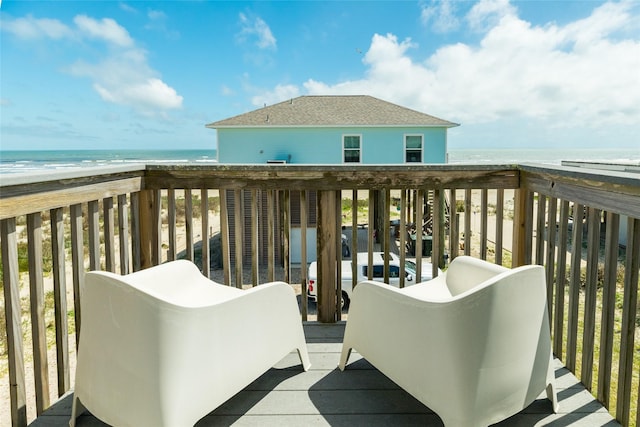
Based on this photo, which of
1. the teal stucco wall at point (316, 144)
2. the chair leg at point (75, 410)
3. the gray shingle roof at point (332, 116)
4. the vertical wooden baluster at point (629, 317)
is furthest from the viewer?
the teal stucco wall at point (316, 144)

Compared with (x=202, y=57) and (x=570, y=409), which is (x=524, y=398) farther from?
(x=202, y=57)

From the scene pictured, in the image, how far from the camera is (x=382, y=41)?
47.1 metres

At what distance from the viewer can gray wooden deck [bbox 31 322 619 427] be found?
5.54 feet

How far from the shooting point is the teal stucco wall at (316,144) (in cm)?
1479

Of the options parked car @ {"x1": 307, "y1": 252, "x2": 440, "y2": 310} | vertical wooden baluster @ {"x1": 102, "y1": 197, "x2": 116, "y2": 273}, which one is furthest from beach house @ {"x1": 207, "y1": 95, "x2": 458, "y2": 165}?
vertical wooden baluster @ {"x1": 102, "y1": 197, "x2": 116, "y2": 273}

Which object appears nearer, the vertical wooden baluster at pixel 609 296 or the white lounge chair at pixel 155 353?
the white lounge chair at pixel 155 353

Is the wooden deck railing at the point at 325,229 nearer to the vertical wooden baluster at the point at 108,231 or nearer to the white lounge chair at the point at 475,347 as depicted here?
the vertical wooden baluster at the point at 108,231

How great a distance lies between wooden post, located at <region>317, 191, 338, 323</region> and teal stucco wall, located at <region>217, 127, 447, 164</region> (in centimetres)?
1227

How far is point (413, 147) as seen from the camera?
14.9 m

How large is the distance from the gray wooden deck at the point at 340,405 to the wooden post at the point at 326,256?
0.62 meters

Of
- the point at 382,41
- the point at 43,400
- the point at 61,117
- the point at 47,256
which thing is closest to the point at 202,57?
the point at 382,41

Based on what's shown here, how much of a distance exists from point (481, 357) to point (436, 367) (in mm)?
157

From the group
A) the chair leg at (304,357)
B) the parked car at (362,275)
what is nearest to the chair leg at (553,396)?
the chair leg at (304,357)

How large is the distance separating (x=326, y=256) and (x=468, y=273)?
36.7 inches
